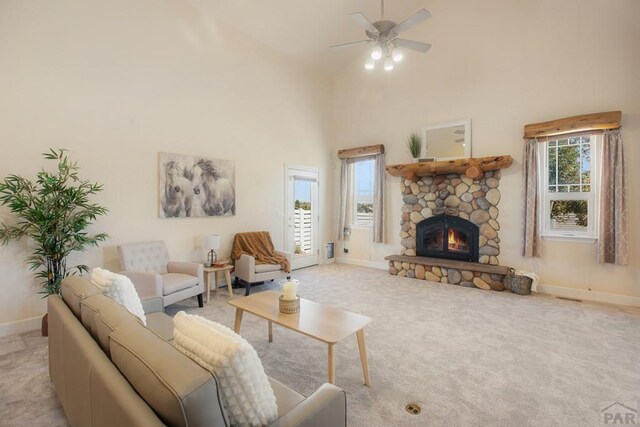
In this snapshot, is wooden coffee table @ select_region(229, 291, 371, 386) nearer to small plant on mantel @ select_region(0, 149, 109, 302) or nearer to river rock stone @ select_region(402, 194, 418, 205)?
small plant on mantel @ select_region(0, 149, 109, 302)

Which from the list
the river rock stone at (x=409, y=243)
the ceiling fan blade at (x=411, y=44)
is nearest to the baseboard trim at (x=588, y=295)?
the river rock stone at (x=409, y=243)

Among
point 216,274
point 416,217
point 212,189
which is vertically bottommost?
point 216,274

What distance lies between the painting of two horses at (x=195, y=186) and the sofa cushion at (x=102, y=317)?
2969 millimetres

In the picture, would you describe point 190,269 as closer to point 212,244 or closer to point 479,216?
point 212,244

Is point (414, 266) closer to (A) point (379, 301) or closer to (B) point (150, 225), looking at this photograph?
(A) point (379, 301)

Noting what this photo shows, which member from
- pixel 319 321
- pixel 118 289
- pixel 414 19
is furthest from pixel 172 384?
pixel 414 19

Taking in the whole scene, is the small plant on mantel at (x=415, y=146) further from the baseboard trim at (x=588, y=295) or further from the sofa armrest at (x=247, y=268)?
the sofa armrest at (x=247, y=268)

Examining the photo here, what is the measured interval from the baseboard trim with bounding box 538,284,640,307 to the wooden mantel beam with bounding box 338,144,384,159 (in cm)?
365

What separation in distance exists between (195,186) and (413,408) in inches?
161

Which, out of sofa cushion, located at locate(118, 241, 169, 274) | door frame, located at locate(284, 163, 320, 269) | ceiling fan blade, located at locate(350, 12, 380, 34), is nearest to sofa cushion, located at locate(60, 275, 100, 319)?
sofa cushion, located at locate(118, 241, 169, 274)

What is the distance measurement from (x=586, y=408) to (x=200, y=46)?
5.98 m

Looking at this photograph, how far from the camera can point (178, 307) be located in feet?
13.7

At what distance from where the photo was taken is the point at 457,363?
272 centimetres

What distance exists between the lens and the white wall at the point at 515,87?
169 inches
